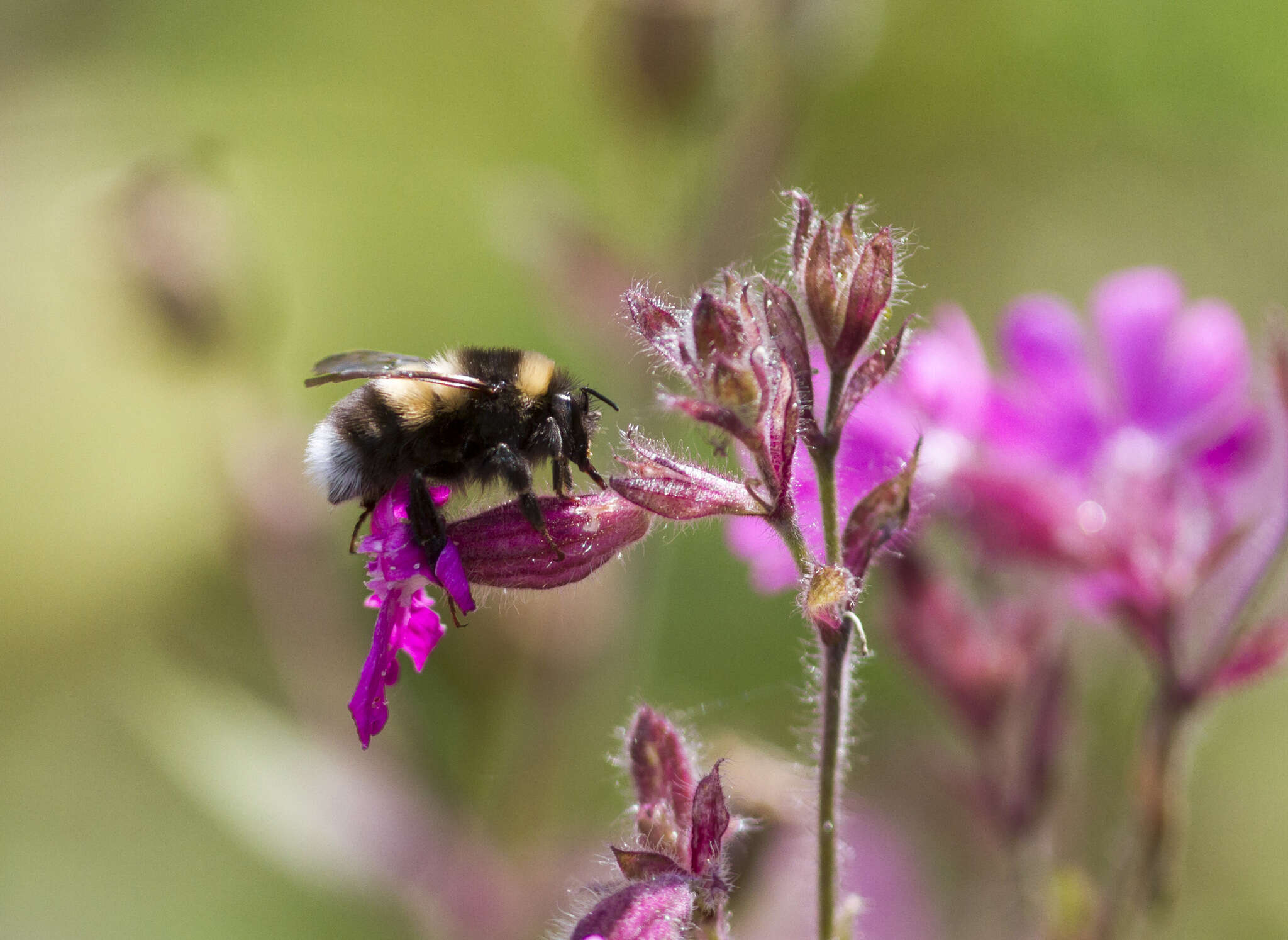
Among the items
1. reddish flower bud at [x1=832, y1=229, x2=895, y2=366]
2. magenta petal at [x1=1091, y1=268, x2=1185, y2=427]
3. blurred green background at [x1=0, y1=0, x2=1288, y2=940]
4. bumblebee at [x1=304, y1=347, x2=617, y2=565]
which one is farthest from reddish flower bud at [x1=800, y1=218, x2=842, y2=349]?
magenta petal at [x1=1091, y1=268, x2=1185, y2=427]

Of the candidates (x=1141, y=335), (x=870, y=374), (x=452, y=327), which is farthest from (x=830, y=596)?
(x=452, y=327)

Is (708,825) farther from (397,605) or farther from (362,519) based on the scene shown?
(362,519)

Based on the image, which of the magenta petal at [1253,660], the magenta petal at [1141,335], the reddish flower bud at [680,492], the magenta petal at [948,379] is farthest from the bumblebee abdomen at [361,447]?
the magenta petal at [1141,335]

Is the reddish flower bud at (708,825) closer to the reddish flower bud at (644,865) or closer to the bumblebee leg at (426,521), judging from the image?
the reddish flower bud at (644,865)

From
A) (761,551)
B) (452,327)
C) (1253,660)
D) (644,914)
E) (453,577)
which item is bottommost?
(644,914)

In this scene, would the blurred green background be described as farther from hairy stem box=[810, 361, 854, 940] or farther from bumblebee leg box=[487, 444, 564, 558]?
hairy stem box=[810, 361, 854, 940]

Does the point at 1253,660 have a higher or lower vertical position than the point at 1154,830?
higher

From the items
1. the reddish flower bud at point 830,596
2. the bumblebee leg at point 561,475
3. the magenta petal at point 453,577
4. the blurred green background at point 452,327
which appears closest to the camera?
the reddish flower bud at point 830,596
